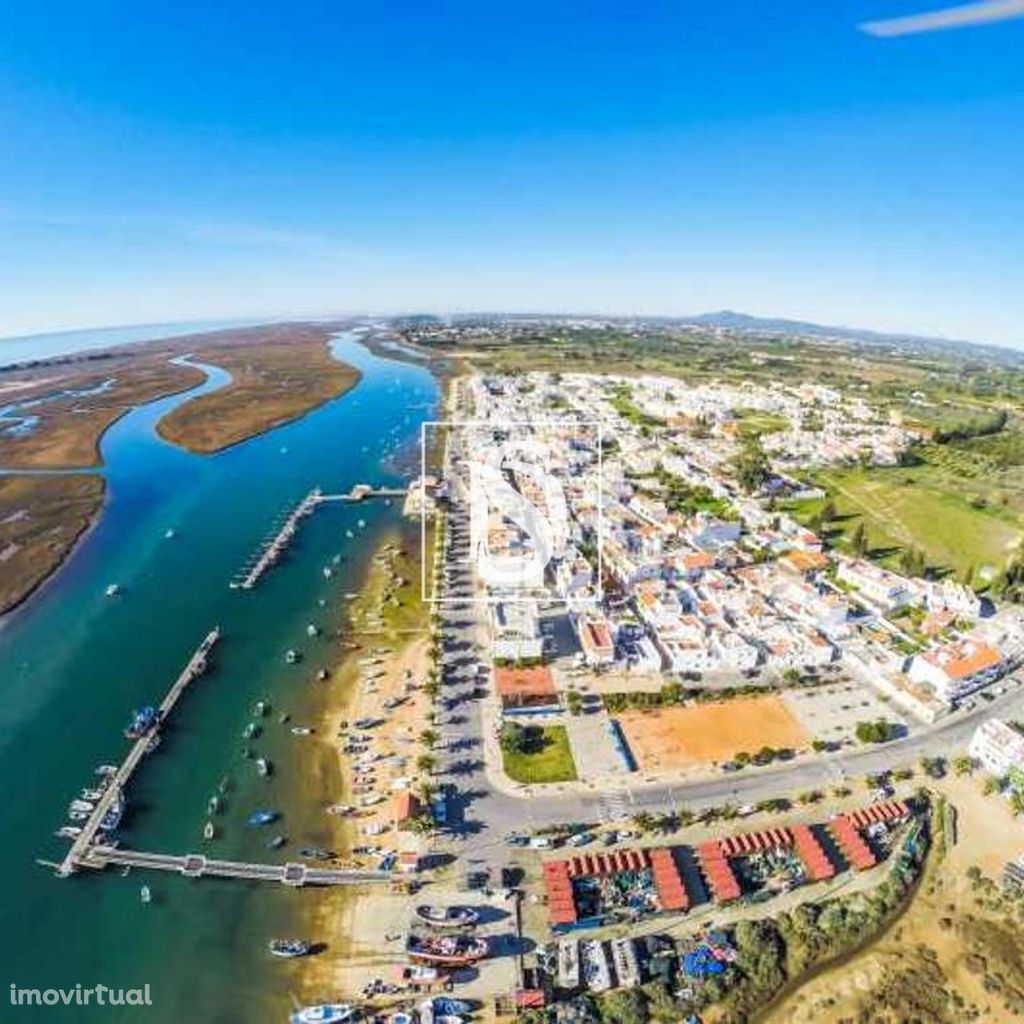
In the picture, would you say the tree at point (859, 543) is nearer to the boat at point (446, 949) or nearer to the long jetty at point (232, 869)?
the boat at point (446, 949)

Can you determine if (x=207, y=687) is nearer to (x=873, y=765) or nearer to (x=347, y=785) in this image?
(x=347, y=785)

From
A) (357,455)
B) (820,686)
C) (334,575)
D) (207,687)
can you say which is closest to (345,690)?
(207,687)

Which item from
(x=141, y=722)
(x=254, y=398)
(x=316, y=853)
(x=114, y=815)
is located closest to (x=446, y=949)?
(x=316, y=853)

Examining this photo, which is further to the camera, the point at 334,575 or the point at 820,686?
the point at 334,575

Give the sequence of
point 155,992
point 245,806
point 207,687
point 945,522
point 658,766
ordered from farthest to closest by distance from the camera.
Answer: point 945,522 < point 207,687 < point 658,766 < point 245,806 < point 155,992

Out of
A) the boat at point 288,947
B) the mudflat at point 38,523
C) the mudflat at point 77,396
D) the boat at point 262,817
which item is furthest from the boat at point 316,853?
the mudflat at point 77,396

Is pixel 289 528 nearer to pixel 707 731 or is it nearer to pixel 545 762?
pixel 545 762
